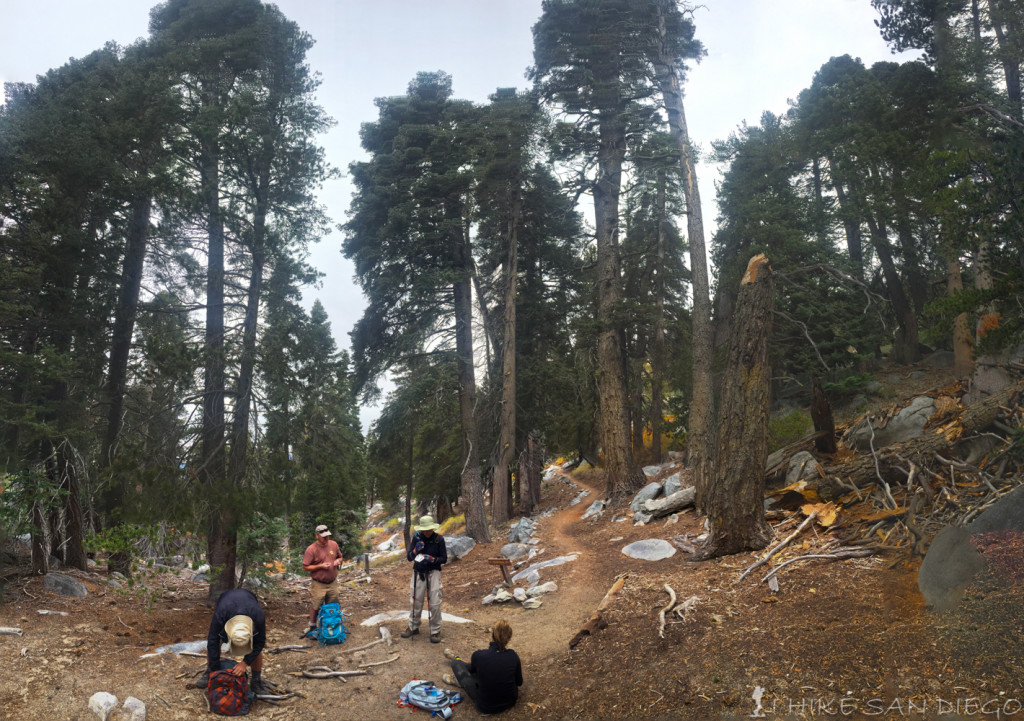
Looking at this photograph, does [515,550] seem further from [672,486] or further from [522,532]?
[672,486]

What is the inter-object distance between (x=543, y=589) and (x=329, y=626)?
4391 mm

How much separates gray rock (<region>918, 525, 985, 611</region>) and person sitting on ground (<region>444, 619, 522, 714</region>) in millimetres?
4450

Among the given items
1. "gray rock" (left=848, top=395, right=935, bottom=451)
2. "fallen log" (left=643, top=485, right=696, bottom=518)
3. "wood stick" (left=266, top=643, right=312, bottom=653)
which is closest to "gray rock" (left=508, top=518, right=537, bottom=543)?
"fallen log" (left=643, top=485, right=696, bottom=518)

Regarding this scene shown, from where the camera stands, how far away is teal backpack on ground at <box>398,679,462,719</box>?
6535mm

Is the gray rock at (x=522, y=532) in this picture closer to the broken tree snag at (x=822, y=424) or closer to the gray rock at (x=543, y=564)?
the gray rock at (x=543, y=564)

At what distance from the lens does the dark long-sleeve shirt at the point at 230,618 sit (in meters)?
6.39

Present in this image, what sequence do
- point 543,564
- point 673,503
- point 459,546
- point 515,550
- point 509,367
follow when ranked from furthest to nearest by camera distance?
1. point 509,367
2. point 459,546
3. point 515,550
4. point 673,503
5. point 543,564

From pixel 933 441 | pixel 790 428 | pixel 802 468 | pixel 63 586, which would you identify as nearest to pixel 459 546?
pixel 63 586

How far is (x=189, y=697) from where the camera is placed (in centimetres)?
643

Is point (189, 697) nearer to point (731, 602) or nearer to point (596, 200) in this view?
point (731, 602)

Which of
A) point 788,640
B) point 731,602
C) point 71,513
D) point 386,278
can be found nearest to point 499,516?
point 386,278

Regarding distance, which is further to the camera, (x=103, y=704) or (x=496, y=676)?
(x=496, y=676)

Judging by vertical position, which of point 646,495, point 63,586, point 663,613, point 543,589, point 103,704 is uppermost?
point 646,495

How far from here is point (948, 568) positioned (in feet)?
19.0
